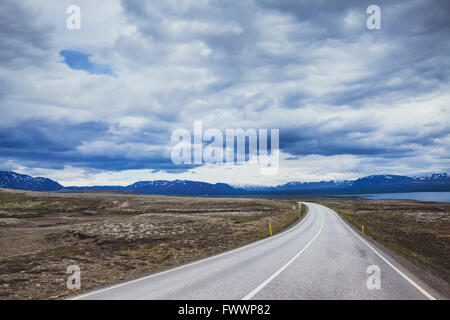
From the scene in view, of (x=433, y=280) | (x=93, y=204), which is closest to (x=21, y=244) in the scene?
(x=433, y=280)

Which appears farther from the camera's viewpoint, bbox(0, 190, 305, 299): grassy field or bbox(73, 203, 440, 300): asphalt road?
bbox(0, 190, 305, 299): grassy field

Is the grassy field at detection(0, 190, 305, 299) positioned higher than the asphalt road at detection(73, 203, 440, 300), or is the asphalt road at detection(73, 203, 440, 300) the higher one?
the asphalt road at detection(73, 203, 440, 300)

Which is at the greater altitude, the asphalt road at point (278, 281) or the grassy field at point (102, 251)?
the asphalt road at point (278, 281)

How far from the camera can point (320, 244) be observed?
19281mm

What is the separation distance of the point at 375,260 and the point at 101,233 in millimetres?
26988

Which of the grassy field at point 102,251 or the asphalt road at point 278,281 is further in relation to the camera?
the grassy field at point 102,251

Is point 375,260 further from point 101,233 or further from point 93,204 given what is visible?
point 93,204

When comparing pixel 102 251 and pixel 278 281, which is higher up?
pixel 278 281

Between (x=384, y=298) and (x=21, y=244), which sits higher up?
(x=384, y=298)

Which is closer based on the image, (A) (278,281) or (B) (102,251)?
(A) (278,281)

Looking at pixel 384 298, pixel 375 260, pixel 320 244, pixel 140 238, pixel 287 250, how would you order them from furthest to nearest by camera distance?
pixel 140 238, pixel 320 244, pixel 287 250, pixel 375 260, pixel 384 298

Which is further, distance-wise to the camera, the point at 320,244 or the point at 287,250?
the point at 320,244
